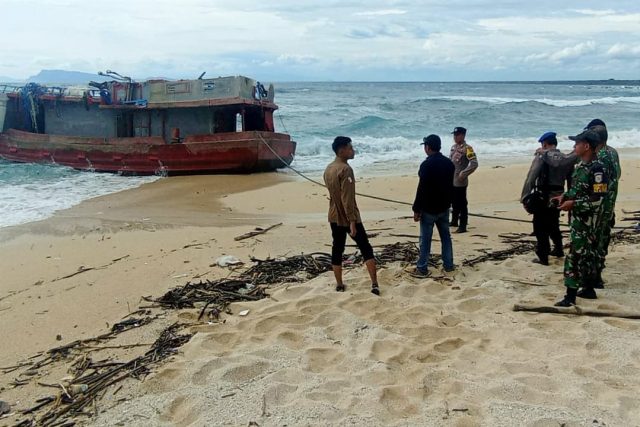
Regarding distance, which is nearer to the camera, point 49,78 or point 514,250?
point 514,250

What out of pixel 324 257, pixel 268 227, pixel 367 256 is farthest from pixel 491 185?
pixel 367 256

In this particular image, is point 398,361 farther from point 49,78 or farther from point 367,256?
point 49,78

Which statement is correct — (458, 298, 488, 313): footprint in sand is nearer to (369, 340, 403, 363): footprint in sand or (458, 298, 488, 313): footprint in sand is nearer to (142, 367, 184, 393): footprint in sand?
(369, 340, 403, 363): footprint in sand

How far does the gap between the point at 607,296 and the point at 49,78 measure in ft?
557

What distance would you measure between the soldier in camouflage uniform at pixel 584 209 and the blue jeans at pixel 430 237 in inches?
53.6

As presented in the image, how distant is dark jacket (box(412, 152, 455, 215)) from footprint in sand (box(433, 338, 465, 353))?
184 centimetres

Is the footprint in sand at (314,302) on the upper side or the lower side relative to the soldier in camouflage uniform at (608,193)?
lower

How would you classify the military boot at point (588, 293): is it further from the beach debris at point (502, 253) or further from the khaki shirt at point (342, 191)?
the khaki shirt at point (342, 191)

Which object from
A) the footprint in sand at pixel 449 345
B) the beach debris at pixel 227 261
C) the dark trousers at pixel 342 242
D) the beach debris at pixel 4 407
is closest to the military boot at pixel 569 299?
the footprint in sand at pixel 449 345

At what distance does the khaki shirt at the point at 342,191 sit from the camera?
5258 millimetres

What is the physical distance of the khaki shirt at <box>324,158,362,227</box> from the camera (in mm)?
5258

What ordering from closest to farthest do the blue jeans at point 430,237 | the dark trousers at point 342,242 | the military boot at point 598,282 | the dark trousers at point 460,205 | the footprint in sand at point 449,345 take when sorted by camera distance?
the footprint in sand at point 449,345, the military boot at point 598,282, the dark trousers at point 342,242, the blue jeans at point 430,237, the dark trousers at point 460,205

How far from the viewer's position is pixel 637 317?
4512 mm

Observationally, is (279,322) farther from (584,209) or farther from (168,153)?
(168,153)
